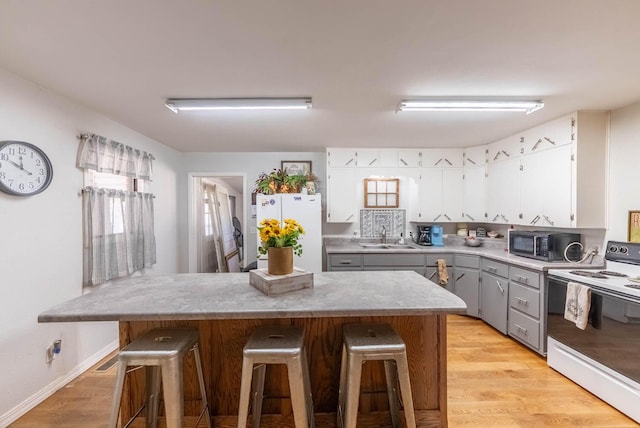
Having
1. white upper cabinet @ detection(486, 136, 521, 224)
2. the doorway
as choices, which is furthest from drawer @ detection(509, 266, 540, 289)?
the doorway

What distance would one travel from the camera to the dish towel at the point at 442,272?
11.8 feet

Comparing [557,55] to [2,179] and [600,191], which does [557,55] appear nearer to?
[600,191]

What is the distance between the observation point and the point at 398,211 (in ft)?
13.9

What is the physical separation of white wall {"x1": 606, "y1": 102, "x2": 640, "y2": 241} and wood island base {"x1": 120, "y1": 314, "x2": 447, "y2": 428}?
2.20 m

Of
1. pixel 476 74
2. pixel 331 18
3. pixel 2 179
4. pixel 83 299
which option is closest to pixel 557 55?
pixel 476 74

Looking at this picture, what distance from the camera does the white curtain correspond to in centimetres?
250

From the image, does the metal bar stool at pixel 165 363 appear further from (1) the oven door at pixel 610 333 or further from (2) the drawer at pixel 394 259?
(1) the oven door at pixel 610 333

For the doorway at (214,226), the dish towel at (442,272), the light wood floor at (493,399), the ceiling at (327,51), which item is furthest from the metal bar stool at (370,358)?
the doorway at (214,226)

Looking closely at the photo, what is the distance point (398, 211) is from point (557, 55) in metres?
2.72

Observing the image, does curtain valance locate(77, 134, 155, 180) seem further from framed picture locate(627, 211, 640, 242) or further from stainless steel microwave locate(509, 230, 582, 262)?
framed picture locate(627, 211, 640, 242)

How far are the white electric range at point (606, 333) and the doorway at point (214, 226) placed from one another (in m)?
3.72

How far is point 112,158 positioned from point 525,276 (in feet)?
13.7

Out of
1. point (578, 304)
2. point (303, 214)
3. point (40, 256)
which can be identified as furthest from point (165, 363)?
point (578, 304)

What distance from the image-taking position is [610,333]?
6.59ft
